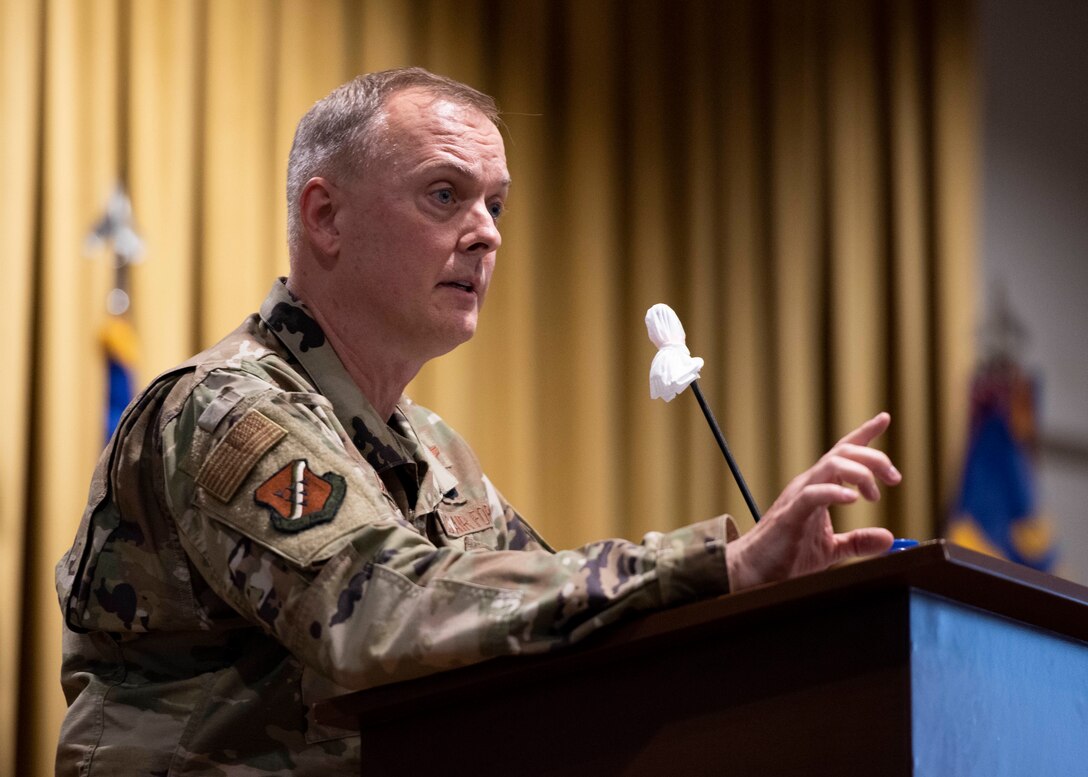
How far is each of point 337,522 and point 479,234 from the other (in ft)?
1.97

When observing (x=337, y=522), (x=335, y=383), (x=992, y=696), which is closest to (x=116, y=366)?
(x=335, y=383)

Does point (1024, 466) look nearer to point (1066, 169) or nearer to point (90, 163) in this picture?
point (1066, 169)

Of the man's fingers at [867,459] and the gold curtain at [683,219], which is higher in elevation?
the gold curtain at [683,219]

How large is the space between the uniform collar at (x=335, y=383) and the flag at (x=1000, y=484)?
6.99 feet

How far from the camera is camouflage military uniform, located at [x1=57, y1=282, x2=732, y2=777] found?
1.14 metres

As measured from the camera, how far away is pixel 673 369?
5.05 feet

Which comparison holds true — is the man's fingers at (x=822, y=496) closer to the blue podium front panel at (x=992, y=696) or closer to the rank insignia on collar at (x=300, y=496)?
the blue podium front panel at (x=992, y=696)

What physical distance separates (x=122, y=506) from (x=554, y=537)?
6.97ft

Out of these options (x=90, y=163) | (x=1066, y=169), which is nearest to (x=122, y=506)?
(x=90, y=163)

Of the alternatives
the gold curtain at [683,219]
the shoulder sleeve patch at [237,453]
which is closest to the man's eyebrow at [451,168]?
the shoulder sleeve patch at [237,453]

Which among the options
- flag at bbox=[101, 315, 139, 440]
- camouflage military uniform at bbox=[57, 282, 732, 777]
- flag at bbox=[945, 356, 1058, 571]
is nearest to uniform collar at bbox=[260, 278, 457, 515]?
camouflage military uniform at bbox=[57, 282, 732, 777]

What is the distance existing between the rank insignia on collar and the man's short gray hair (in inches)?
22.4

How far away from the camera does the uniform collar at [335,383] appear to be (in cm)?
169

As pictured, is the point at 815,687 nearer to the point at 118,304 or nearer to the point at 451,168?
the point at 451,168
